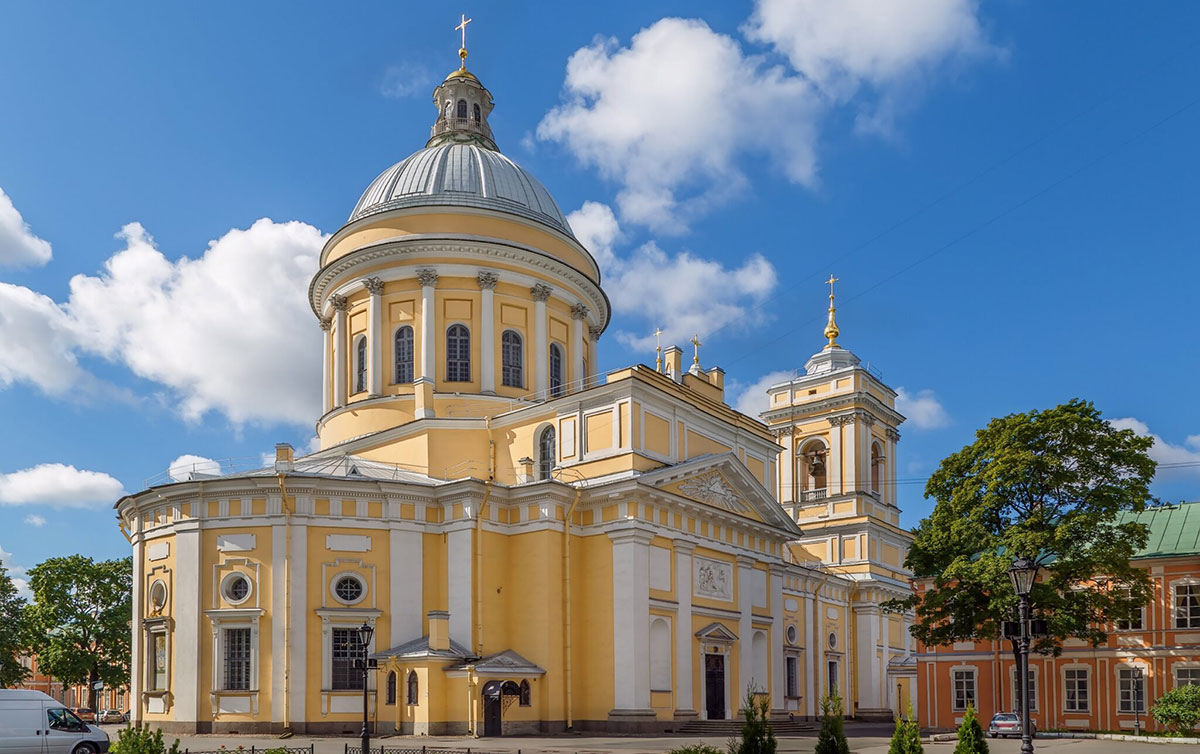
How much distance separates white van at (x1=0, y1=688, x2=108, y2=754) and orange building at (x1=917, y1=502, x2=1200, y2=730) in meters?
22.8

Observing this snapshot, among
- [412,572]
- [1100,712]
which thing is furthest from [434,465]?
[1100,712]

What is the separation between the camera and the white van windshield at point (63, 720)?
21.5 m

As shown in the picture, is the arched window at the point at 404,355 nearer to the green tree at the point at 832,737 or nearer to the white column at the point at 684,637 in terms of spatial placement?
the white column at the point at 684,637

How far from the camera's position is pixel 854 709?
156 ft

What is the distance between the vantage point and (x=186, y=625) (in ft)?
102

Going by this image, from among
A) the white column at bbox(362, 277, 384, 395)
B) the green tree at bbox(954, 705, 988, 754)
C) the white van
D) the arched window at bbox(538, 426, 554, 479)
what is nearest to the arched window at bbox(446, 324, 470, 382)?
the white column at bbox(362, 277, 384, 395)

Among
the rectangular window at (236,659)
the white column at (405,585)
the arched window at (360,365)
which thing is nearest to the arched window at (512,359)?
the arched window at (360,365)

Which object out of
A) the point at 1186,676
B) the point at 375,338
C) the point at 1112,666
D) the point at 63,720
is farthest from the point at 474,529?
the point at 1186,676

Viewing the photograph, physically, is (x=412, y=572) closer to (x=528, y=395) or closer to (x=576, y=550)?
(x=576, y=550)

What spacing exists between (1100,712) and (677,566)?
1405 centimetres

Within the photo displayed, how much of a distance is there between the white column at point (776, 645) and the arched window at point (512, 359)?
10.9 meters

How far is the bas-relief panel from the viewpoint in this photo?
3419cm

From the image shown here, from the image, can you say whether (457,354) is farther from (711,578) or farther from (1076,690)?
(1076,690)

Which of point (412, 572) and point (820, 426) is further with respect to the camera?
point (820, 426)
